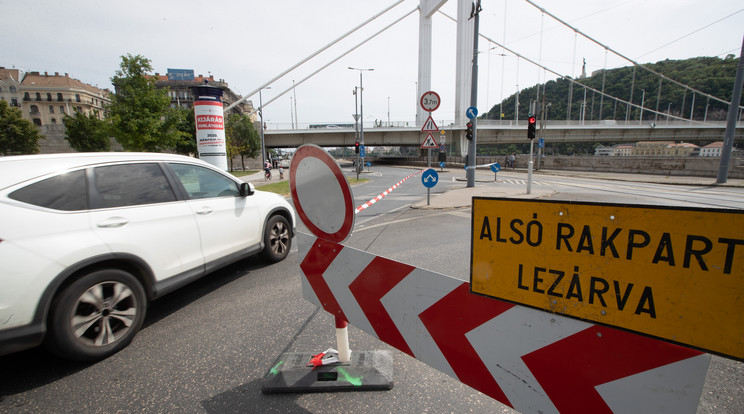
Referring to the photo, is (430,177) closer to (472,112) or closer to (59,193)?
(472,112)

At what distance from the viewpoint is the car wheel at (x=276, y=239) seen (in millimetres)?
4734

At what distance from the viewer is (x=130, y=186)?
318cm

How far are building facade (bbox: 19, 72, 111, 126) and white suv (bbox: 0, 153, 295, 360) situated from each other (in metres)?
98.8

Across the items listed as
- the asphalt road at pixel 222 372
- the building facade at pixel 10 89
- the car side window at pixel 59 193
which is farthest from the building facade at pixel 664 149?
the building facade at pixel 10 89

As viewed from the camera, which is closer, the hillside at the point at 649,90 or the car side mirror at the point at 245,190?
the car side mirror at the point at 245,190

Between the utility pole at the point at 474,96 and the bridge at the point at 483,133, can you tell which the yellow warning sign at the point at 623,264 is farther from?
the bridge at the point at 483,133

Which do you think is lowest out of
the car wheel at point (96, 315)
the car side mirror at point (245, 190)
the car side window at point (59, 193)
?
the car wheel at point (96, 315)

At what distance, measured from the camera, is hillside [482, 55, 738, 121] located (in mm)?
62812

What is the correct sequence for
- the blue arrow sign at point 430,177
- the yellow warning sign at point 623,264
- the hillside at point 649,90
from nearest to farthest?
the yellow warning sign at point 623,264 < the blue arrow sign at point 430,177 < the hillside at point 649,90

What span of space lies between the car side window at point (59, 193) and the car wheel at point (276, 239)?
218 cm

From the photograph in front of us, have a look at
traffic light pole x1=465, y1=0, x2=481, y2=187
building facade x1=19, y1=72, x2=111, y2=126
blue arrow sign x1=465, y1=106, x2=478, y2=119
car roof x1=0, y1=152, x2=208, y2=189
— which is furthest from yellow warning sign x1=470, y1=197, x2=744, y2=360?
building facade x1=19, y1=72, x2=111, y2=126

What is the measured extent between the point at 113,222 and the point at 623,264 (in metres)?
3.59

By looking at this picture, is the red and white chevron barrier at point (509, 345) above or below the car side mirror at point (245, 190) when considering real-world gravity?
below

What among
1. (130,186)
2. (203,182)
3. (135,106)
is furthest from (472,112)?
(135,106)
